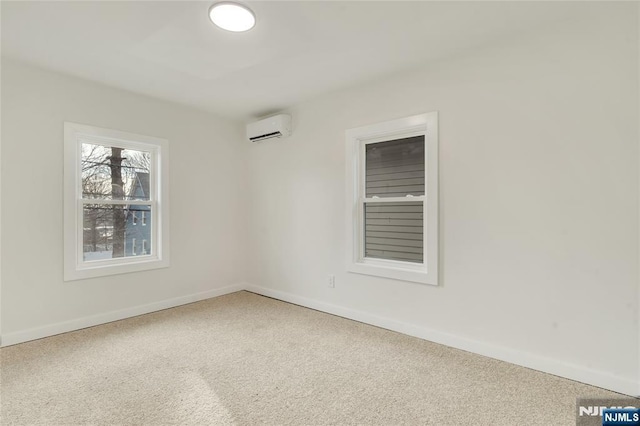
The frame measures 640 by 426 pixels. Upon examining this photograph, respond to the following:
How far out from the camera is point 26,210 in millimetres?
2793

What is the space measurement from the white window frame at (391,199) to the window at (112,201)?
216 cm

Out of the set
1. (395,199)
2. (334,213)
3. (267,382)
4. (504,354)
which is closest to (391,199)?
(395,199)

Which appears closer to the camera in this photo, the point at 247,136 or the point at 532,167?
the point at 532,167

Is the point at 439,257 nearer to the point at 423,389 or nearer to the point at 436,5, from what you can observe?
the point at 423,389

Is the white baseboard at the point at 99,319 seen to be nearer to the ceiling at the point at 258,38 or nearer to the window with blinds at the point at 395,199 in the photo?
the window with blinds at the point at 395,199

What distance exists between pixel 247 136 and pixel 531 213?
336cm

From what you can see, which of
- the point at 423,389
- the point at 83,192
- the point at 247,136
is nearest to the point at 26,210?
the point at 83,192

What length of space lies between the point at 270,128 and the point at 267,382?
9.28ft

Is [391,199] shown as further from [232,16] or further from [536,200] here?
[232,16]

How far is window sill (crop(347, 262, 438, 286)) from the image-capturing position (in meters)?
2.83

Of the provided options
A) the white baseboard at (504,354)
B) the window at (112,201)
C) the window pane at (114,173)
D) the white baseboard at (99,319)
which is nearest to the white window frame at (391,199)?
the white baseboard at (504,354)

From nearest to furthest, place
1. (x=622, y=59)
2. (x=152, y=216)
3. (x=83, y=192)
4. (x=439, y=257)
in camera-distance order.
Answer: (x=622, y=59), (x=439, y=257), (x=83, y=192), (x=152, y=216)

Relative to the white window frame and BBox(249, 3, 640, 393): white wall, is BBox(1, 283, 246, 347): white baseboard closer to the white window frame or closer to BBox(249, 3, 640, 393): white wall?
the white window frame

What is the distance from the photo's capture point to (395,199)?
3158 mm
